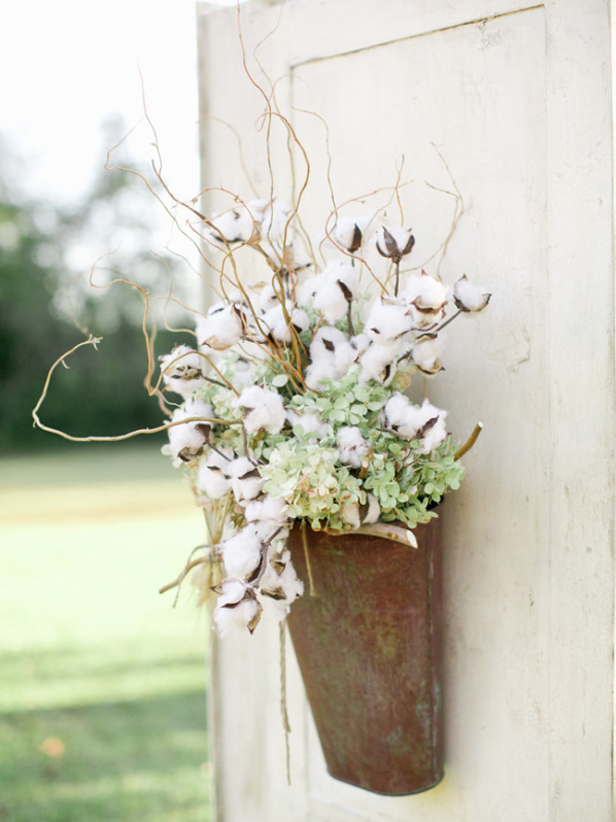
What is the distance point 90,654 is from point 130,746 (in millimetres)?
934

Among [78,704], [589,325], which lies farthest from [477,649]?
[78,704]

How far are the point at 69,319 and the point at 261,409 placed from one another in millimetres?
13970

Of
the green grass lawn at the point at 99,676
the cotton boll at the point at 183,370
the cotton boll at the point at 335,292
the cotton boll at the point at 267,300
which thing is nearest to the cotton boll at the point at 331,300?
the cotton boll at the point at 335,292

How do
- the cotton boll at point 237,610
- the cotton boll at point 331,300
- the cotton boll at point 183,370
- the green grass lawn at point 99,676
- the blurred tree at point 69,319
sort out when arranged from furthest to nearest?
1. the blurred tree at point 69,319
2. the green grass lawn at point 99,676
3. the cotton boll at point 183,370
4. the cotton boll at point 331,300
5. the cotton boll at point 237,610

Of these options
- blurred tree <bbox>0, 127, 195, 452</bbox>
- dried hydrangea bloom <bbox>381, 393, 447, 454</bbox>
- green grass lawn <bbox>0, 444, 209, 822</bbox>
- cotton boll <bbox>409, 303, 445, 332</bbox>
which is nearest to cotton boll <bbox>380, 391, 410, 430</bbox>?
dried hydrangea bloom <bbox>381, 393, 447, 454</bbox>

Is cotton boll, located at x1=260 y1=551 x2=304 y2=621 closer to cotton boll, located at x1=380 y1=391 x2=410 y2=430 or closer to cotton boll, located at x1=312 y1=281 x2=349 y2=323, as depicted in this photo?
cotton boll, located at x1=380 y1=391 x2=410 y2=430

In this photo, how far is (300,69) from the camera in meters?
1.53

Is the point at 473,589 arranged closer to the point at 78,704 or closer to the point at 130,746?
the point at 130,746

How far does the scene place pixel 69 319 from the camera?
47.2 ft

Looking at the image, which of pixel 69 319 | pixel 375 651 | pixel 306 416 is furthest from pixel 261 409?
pixel 69 319

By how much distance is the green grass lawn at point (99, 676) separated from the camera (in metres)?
2.58

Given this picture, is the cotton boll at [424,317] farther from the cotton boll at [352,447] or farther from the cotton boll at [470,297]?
the cotton boll at [352,447]

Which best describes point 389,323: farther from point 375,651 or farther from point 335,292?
point 375,651

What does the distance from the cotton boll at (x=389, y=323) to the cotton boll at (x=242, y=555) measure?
0.35m
